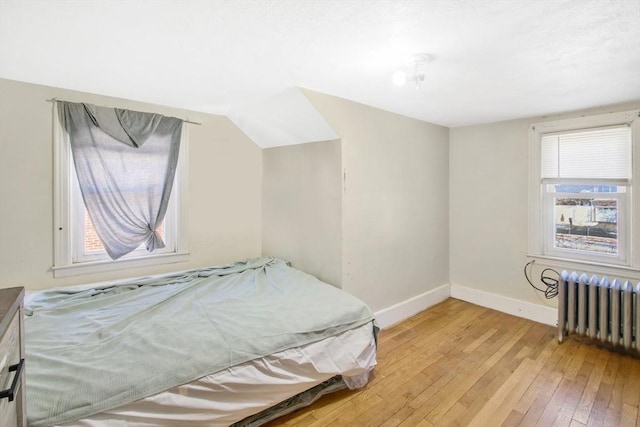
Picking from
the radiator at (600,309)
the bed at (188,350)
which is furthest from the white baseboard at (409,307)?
the radiator at (600,309)

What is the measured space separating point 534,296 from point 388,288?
156 centimetres

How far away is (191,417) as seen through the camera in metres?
1.49

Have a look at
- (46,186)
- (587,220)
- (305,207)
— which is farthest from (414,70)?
(46,186)

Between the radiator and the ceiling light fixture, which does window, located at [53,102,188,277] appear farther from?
the radiator

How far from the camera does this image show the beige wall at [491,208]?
329 centimetres

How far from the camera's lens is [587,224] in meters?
2.97

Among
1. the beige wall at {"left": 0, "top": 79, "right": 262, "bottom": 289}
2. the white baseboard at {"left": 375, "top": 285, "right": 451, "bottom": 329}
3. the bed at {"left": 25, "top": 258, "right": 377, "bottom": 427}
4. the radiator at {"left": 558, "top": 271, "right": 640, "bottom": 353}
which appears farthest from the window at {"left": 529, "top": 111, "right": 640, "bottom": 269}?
the beige wall at {"left": 0, "top": 79, "right": 262, "bottom": 289}

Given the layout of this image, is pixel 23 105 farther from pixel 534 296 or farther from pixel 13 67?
pixel 534 296

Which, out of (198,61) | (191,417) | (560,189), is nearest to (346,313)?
(191,417)

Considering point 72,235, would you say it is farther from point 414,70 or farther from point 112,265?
point 414,70

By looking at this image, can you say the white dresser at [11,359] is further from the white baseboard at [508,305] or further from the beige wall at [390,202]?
the white baseboard at [508,305]

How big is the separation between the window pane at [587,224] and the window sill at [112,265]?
3.71 metres

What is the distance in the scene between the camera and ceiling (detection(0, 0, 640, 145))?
132cm

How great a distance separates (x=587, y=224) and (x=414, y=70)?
2.46 meters
